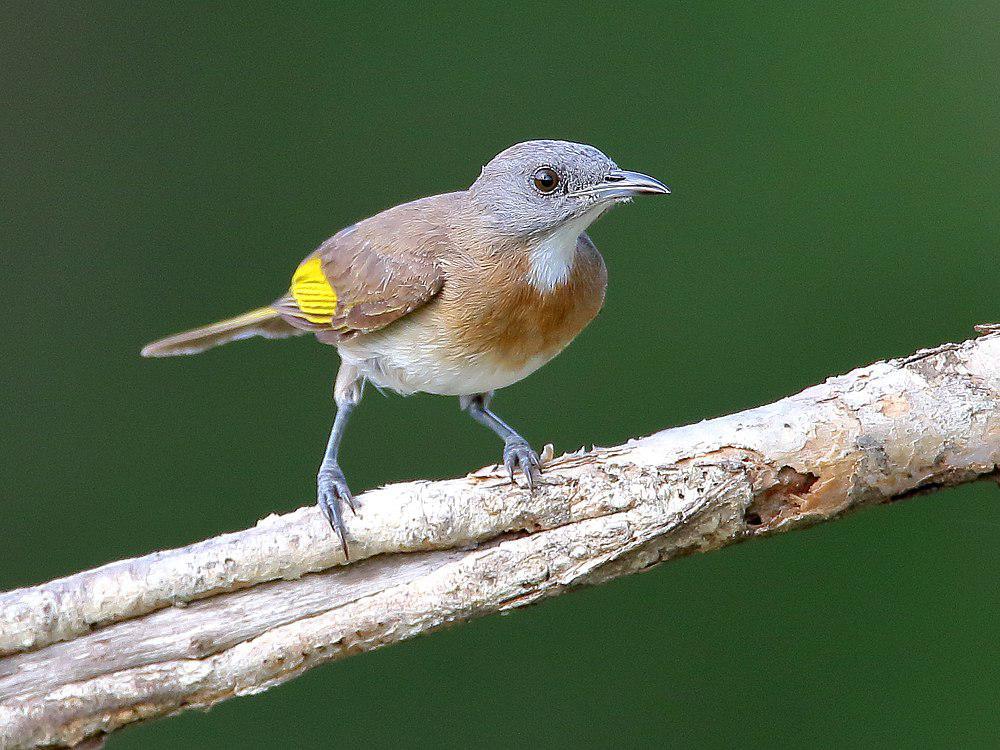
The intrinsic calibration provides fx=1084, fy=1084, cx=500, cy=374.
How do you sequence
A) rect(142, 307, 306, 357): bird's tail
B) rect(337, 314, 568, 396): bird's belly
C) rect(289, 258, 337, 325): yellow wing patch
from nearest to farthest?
rect(337, 314, 568, 396): bird's belly → rect(289, 258, 337, 325): yellow wing patch → rect(142, 307, 306, 357): bird's tail

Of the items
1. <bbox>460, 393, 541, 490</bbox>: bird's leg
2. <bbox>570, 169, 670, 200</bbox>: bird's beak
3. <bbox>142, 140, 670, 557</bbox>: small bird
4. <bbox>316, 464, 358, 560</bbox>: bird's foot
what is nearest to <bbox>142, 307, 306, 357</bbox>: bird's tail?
<bbox>142, 140, 670, 557</bbox>: small bird

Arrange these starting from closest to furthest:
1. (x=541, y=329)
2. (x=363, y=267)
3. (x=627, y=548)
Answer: (x=627, y=548) → (x=541, y=329) → (x=363, y=267)

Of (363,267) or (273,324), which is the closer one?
(363,267)

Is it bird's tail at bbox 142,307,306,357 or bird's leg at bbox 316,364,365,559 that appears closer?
bird's leg at bbox 316,364,365,559

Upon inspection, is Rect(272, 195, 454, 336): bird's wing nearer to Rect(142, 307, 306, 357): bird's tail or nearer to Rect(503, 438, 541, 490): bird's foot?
Rect(142, 307, 306, 357): bird's tail

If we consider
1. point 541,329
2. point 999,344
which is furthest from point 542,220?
point 999,344

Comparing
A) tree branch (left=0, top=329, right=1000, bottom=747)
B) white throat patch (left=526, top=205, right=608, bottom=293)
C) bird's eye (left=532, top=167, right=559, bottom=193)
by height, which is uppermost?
bird's eye (left=532, top=167, right=559, bottom=193)

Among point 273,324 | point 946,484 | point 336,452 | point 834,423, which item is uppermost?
point 273,324

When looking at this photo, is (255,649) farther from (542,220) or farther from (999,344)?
(999,344)
